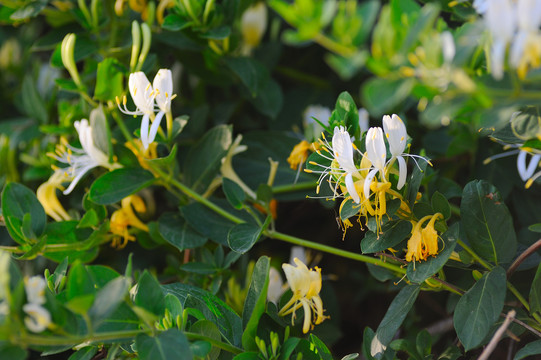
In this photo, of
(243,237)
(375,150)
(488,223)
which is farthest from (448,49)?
(243,237)

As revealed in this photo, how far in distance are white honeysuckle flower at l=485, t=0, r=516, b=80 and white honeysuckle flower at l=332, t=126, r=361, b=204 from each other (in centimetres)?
19

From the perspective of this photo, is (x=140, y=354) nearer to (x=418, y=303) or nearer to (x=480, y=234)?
(x=480, y=234)

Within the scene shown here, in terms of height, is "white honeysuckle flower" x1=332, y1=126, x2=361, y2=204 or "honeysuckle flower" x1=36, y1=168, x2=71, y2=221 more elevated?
"white honeysuckle flower" x1=332, y1=126, x2=361, y2=204

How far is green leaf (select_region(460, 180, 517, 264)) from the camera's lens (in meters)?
0.67

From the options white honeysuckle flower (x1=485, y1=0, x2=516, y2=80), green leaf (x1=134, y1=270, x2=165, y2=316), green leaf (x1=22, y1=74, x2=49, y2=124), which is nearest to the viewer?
white honeysuckle flower (x1=485, y1=0, x2=516, y2=80)

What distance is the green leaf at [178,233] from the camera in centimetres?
84

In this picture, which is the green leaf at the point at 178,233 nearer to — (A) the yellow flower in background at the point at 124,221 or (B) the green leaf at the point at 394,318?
(A) the yellow flower in background at the point at 124,221

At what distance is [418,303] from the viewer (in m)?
1.07

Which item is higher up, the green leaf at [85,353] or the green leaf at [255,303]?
the green leaf at [255,303]

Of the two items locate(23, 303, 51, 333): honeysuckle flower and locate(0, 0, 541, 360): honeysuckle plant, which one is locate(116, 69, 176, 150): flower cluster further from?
locate(23, 303, 51, 333): honeysuckle flower

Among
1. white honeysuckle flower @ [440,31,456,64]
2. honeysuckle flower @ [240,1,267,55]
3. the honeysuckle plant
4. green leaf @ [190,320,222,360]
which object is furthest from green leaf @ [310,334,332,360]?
honeysuckle flower @ [240,1,267,55]

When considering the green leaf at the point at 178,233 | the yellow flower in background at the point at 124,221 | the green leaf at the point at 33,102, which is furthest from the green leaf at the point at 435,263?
the green leaf at the point at 33,102

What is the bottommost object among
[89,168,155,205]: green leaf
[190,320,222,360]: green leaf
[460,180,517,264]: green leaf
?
[190,320,222,360]: green leaf

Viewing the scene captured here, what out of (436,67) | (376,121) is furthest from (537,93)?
(376,121)
